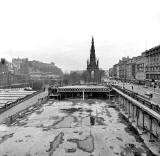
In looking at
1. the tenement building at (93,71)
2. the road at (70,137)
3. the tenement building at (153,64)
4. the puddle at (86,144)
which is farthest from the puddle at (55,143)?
the tenement building at (93,71)

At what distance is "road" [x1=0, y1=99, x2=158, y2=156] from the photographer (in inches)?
814

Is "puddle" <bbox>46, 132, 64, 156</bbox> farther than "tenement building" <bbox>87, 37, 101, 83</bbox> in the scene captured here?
No

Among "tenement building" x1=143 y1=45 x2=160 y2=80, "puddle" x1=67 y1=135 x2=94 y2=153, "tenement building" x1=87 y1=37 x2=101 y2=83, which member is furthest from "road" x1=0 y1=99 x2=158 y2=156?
"tenement building" x1=87 y1=37 x2=101 y2=83

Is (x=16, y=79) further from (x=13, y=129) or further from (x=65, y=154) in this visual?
(x=65, y=154)

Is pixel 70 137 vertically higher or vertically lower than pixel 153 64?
lower

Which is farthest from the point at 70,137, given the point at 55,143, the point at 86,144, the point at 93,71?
the point at 93,71

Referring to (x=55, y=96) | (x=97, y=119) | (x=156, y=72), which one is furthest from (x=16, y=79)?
(x=97, y=119)

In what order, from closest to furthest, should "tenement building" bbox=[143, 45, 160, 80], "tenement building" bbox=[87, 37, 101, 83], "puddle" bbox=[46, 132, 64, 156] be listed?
1. "puddle" bbox=[46, 132, 64, 156]
2. "tenement building" bbox=[143, 45, 160, 80]
3. "tenement building" bbox=[87, 37, 101, 83]

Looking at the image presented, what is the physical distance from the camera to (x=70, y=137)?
25172 millimetres

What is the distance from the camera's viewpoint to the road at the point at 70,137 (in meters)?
20.7

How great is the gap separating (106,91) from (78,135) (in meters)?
38.4

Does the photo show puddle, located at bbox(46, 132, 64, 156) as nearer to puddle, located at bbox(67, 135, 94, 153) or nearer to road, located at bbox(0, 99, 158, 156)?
road, located at bbox(0, 99, 158, 156)

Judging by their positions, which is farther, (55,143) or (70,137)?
(70,137)

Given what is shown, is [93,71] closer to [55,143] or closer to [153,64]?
[153,64]
